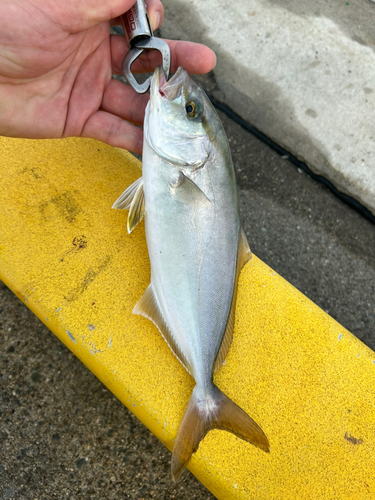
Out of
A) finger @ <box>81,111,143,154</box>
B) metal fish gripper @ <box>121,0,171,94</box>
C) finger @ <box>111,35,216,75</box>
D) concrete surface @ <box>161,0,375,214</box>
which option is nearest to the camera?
metal fish gripper @ <box>121,0,171,94</box>

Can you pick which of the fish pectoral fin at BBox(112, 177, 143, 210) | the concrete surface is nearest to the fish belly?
the fish pectoral fin at BBox(112, 177, 143, 210)

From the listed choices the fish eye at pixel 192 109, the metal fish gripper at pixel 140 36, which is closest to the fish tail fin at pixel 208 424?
the fish eye at pixel 192 109

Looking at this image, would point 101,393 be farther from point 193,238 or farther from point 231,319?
point 193,238

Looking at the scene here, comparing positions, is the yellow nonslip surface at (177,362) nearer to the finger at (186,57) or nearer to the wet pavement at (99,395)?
the wet pavement at (99,395)

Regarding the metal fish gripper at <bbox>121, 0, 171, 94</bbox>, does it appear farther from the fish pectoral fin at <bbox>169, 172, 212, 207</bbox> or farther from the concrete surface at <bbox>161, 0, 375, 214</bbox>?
the concrete surface at <bbox>161, 0, 375, 214</bbox>

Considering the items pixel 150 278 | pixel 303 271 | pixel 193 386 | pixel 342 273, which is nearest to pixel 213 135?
pixel 150 278

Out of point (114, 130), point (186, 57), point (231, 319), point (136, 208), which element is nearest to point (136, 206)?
point (136, 208)
